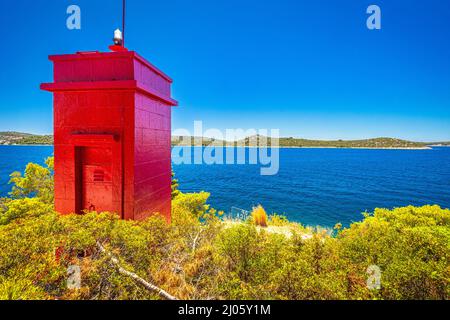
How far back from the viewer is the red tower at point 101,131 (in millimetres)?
4734

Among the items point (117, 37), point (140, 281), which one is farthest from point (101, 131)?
point (140, 281)

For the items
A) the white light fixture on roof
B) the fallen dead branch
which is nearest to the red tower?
the white light fixture on roof

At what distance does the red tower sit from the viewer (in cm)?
473

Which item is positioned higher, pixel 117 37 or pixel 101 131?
pixel 117 37

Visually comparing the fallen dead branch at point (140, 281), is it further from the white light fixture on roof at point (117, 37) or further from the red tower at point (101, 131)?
the white light fixture on roof at point (117, 37)

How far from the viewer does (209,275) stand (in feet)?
10.6

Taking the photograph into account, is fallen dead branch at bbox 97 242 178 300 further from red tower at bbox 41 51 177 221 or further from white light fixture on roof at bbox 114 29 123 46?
white light fixture on roof at bbox 114 29 123 46

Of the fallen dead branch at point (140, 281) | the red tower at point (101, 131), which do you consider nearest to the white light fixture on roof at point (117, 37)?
the red tower at point (101, 131)

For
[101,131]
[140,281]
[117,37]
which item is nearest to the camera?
[140,281]

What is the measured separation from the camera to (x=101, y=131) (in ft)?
15.8

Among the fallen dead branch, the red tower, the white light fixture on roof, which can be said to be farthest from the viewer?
the white light fixture on roof

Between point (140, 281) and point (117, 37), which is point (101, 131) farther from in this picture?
point (140, 281)

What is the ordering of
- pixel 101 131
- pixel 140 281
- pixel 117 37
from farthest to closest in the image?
pixel 117 37 < pixel 101 131 < pixel 140 281
